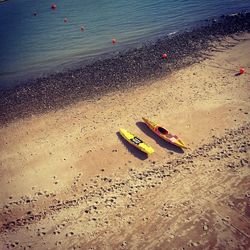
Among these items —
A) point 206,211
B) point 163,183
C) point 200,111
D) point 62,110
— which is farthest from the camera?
point 62,110

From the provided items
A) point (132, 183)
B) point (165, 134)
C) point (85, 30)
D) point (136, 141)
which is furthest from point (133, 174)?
point (85, 30)

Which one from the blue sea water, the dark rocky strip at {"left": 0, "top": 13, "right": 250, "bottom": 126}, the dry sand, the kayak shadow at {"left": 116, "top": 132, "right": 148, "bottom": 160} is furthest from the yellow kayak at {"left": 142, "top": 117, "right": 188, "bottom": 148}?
the blue sea water

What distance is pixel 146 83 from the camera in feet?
65.5

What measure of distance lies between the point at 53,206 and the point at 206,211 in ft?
22.0

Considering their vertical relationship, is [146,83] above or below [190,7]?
below

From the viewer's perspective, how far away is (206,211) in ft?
35.6

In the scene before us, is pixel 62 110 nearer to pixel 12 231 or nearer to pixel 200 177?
pixel 12 231

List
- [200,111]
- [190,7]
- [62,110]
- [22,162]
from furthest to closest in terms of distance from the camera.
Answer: [190,7]
[62,110]
[200,111]
[22,162]

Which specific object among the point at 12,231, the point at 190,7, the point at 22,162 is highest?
the point at 190,7

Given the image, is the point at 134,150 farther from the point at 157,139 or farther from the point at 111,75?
the point at 111,75

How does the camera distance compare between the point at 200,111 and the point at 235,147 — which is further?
the point at 200,111

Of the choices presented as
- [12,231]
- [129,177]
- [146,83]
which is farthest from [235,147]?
[12,231]

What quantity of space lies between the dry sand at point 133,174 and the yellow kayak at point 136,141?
1.17ft

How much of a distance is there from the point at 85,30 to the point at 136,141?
2058 centimetres
